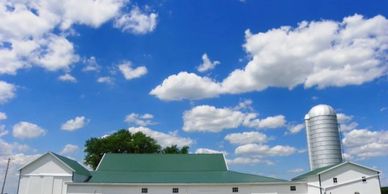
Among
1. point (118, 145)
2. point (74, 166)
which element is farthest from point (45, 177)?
point (118, 145)

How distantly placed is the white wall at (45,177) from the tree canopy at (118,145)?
22.5m

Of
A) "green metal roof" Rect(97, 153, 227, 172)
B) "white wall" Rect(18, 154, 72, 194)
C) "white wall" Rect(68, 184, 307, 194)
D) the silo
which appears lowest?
"white wall" Rect(68, 184, 307, 194)

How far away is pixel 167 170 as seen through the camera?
4931cm

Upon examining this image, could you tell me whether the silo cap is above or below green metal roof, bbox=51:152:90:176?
above

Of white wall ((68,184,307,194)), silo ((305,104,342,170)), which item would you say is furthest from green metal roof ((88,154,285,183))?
silo ((305,104,342,170))

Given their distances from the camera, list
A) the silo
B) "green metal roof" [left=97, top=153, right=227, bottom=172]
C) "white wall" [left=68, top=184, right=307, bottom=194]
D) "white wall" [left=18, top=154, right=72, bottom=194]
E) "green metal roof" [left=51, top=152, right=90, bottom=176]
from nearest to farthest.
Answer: "white wall" [left=68, top=184, right=307, bottom=194], "white wall" [left=18, top=154, right=72, bottom=194], "green metal roof" [left=51, top=152, right=90, bottom=176], "green metal roof" [left=97, top=153, right=227, bottom=172], the silo

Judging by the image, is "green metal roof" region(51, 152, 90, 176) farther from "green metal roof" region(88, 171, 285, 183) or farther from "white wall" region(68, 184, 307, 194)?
"white wall" region(68, 184, 307, 194)

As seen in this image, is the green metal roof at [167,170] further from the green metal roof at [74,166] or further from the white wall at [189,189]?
the green metal roof at [74,166]

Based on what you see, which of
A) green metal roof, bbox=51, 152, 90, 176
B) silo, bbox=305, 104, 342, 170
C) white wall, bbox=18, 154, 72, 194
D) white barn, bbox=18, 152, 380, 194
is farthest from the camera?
silo, bbox=305, 104, 342, 170

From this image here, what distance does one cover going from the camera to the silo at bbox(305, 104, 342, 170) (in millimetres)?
51500

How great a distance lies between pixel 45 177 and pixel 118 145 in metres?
24.3

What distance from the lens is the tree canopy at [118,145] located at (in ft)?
218

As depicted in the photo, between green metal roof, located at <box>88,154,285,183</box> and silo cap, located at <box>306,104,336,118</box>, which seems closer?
green metal roof, located at <box>88,154,285,183</box>

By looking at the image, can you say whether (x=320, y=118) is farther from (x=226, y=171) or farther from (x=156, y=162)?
(x=156, y=162)
